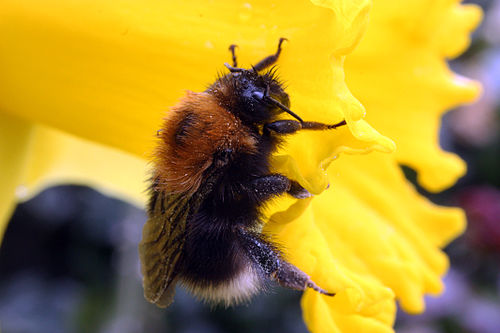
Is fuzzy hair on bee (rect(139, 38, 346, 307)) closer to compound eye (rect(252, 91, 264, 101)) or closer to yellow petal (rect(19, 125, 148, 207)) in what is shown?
compound eye (rect(252, 91, 264, 101))

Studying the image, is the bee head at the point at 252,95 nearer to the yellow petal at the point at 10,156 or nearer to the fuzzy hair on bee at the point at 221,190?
the fuzzy hair on bee at the point at 221,190

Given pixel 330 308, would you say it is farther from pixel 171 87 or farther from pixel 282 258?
pixel 171 87

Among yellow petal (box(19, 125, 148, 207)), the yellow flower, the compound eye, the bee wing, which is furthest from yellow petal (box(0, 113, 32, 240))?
the compound eye

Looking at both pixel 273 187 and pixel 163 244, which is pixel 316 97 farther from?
pixel 163 244

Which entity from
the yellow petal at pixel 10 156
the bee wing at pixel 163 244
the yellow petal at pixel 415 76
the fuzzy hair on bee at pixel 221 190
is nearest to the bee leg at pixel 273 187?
the fuzzy hair on bee at pixel 221 190

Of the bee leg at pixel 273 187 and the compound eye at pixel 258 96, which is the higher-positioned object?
the compound eye at pixel 258 96

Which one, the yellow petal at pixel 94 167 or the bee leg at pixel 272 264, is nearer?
the bee leg at pixel 272 264
